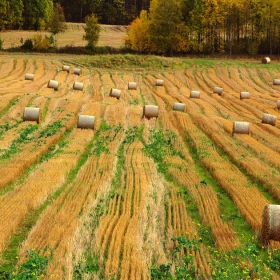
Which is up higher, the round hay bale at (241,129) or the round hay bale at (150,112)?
the round hay bale at (150,112)

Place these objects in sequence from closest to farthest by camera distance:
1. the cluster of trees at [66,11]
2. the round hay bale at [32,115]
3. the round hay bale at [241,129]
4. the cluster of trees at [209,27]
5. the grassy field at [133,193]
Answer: the grassy field at [133,193] → the round hay bale at [241,129] → the round hay bale at [32,115] → the cluster of trees at [209,27] → the cluster of trees at [66,11]

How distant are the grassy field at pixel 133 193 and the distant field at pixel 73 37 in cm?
5683

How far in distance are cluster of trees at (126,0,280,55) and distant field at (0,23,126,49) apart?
→ 1556cm

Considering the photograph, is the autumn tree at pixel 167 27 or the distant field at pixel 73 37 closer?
the autumn tree at pixel 167 27

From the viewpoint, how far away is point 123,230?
1052 cm

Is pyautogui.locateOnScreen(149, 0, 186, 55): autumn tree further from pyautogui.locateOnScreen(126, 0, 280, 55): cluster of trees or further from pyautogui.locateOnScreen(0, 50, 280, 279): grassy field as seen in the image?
pyautogui.locateOnScreen(0, 50, 280, 279): grassy field

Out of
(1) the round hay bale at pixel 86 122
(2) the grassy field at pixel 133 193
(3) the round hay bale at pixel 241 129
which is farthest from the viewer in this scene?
(3) the round hay bale at pixel 241 129

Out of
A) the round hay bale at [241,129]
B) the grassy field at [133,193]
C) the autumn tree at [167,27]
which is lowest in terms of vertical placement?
the grassy field at [133,193]

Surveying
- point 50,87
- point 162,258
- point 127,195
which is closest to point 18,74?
point 50,87

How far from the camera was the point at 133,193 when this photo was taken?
13320mm

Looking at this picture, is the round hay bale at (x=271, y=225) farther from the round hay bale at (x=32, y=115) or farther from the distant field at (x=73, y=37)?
the distant field at (x=73, y=37)

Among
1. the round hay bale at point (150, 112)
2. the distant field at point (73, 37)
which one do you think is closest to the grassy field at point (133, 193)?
the round hay bale at point (150, 112)

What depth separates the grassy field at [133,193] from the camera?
908 centimetres

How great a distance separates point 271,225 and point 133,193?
4.89m
